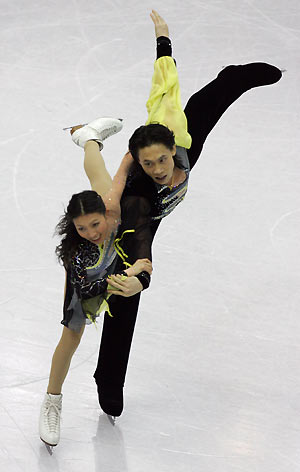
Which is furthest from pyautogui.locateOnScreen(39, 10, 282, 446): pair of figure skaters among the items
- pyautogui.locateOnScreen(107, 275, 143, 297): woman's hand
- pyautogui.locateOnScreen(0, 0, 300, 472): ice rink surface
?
pyautogui.locateOnScreen(0, 0, 300, 472): ice rink surface

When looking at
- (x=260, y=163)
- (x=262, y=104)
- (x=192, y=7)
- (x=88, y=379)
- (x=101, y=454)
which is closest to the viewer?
(x=101, y=454)

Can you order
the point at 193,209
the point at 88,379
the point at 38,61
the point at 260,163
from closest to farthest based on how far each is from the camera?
the point at 88,379 → the point at 193,209 → the point at 260,163 → the point at 38,61

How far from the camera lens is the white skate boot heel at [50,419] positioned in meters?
2.98

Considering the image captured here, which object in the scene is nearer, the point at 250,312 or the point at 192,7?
the point at 250,312

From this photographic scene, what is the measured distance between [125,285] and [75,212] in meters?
0.27

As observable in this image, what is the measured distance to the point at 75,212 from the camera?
2701mm

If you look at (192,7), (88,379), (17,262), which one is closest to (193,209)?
(17,262)

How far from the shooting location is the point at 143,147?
282cm

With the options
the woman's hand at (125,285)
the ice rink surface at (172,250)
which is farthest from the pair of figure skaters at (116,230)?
the ice rink surface at (172,250)

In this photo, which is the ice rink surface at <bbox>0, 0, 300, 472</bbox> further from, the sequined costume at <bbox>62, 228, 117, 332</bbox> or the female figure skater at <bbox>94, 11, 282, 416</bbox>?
the sequined costume at <bbox>62, 228, 117, 332</bbox>

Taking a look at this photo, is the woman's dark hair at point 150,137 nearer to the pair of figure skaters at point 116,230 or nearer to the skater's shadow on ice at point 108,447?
the pair of figure skaters at point 116,230

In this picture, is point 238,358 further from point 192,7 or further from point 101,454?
point 192,7

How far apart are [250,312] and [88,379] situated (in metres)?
0.78

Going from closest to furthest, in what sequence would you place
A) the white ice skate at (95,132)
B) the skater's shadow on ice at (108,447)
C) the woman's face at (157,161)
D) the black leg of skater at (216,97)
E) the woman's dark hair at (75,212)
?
the woman's dark hair at (75,212) → the woman's face at (157,161) → the skater's shadow on ice at (108,447) → the white ice skate at (95,132) → the black leg of skater at (216,97)
